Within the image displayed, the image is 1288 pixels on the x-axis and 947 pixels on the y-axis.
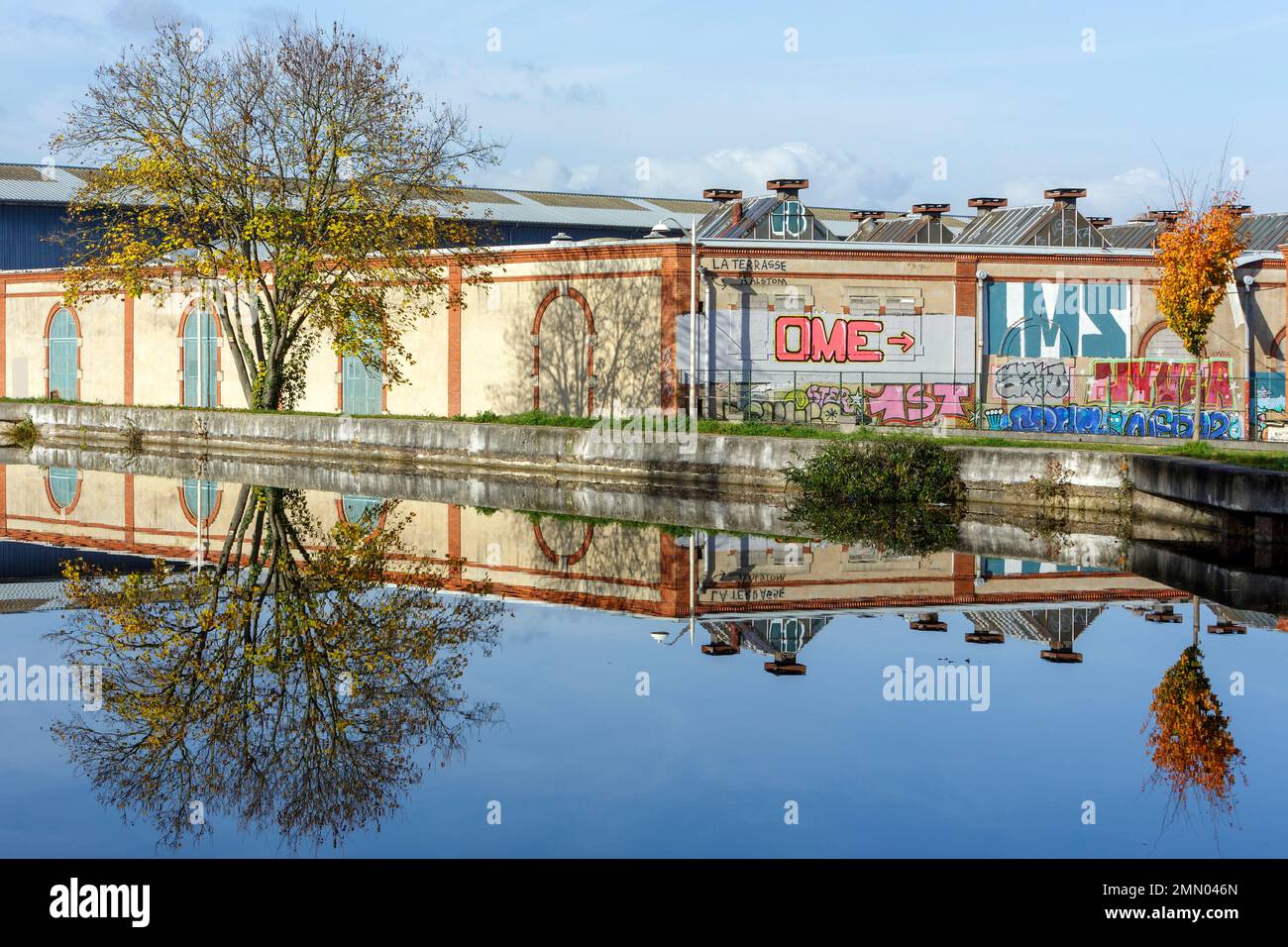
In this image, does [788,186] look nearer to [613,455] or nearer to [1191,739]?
[613,455]

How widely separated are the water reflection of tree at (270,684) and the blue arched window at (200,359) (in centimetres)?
3419

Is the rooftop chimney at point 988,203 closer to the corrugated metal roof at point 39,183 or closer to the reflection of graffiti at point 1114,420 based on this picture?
the reflection of graffiti at point 1114,420

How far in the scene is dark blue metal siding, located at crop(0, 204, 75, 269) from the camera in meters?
63.7

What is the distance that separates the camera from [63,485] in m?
29.6

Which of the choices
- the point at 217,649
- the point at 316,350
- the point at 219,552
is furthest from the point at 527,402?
the point at 217,649

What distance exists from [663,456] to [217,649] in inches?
759

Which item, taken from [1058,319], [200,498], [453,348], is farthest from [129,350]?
[1058,319]

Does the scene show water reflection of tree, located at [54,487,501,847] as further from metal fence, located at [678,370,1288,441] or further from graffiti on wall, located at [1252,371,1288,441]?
graffiti on wall, located at [1252,371,1288,441]

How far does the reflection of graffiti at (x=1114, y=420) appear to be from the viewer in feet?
131

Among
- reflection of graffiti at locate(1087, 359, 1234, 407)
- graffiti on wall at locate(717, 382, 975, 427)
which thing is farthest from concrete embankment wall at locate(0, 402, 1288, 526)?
reflection of graffiti at locate(1087, 359, 1234, 407)

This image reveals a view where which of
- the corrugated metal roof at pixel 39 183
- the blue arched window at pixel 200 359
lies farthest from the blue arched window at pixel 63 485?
the corrugated metal roof at pixel 39 183

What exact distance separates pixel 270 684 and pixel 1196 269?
31.7m
